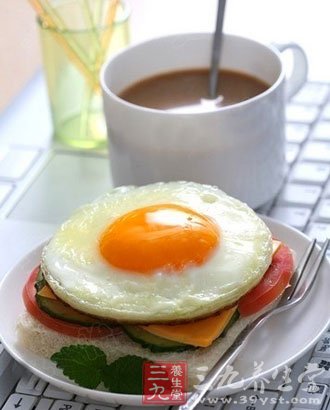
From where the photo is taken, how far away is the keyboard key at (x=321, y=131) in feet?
3.84

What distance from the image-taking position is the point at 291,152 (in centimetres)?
115

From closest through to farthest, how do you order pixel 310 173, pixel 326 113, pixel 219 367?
1. pixel 219 367
2. pixel 310 173
3. pixel 326 113

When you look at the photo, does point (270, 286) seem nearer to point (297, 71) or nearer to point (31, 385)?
point (31, 385)

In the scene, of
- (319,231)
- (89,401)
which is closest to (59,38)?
(319,231)

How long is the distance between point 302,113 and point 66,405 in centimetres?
56

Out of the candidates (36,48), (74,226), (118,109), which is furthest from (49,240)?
(36,48)

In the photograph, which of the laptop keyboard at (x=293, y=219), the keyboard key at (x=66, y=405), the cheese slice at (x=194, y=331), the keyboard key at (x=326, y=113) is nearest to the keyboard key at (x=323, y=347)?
the laptop keyboard at (x=293, y=219)

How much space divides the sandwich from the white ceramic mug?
112 millimetres

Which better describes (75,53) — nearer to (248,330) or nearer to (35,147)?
(35,147)

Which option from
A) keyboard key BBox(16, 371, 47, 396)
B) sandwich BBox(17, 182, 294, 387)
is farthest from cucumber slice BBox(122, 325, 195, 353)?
keyboard key BBox(16, 371, 47, 396)

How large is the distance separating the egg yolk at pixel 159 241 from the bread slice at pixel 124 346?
0.21 feet

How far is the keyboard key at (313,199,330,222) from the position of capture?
1.03 metres

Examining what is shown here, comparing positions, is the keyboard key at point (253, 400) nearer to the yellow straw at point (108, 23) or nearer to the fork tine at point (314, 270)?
the fork tine at point (314, 270)

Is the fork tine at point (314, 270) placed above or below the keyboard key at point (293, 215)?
above
